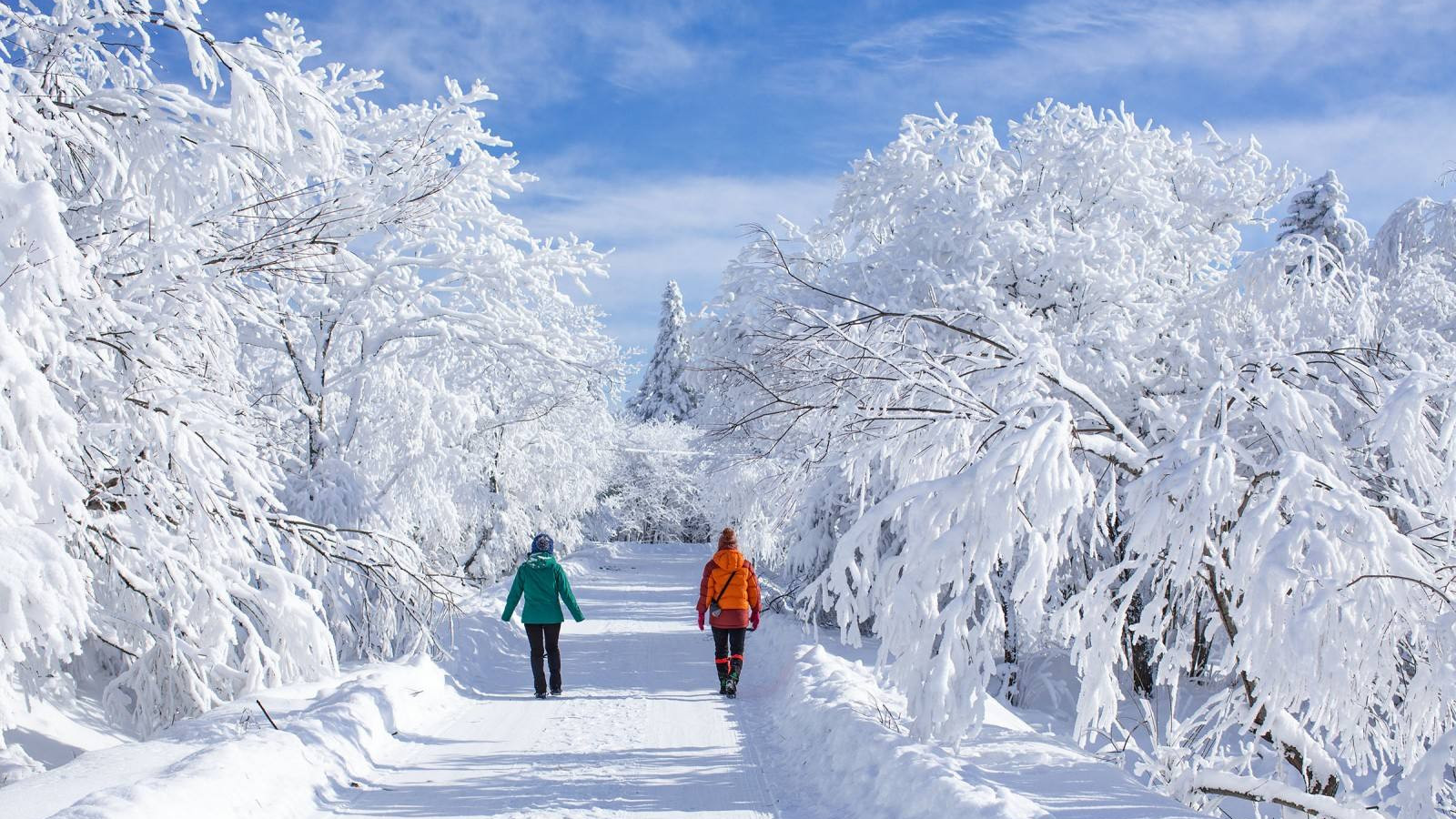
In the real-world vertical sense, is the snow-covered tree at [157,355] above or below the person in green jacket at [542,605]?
above

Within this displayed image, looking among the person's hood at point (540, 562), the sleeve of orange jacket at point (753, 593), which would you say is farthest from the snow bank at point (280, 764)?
the sleeve of orange jacket at point (753, 593)

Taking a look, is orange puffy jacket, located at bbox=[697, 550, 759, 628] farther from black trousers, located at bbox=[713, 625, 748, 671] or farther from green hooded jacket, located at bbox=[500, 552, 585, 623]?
green hooded jacket, located at bbox=[500, 552, 585, 623]

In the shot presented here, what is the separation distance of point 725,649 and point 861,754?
152 inches

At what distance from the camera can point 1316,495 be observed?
4719 millimetres

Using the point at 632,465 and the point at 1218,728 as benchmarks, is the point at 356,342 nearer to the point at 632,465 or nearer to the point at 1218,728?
the point at 1218,728

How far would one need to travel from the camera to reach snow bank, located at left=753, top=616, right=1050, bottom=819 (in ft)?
15.1

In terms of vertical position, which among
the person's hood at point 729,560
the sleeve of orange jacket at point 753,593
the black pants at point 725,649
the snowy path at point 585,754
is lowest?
the snowy path at point 585,754

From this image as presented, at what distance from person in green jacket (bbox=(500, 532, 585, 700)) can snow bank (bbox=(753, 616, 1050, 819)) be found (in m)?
2.24

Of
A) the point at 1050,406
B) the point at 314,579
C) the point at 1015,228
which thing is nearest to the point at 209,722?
the point at 314,579

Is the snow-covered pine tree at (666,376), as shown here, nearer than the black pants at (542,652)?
No

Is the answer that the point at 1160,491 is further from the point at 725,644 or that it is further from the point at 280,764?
the point at 725,644

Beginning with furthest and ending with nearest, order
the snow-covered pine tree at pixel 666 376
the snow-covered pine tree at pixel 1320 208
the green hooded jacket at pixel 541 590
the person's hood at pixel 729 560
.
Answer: the snow-covered pine tree at pixel 666 376
the snow-covered pine tree at pixel 1320 208
the person's hood at pixel 729 560
the green hooded jacket at pixel 541 590

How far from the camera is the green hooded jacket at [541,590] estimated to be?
920 cm

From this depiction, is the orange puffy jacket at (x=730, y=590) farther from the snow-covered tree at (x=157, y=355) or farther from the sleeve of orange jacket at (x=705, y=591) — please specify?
the snow-covered tree at (x=157, y=355)
